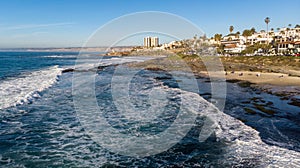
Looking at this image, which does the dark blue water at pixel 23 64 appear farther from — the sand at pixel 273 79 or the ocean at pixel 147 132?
the sand at pixel 273 79

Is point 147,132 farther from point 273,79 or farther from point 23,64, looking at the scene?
point 23,64

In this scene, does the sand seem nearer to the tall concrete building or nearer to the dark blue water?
the dark blue water

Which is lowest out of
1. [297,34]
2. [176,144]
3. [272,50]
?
[176,144]

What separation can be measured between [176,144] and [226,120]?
3.83 m

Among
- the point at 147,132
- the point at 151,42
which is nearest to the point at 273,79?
the point at 147,132

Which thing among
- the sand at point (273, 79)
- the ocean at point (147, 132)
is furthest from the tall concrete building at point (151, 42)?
the ocean at point (147, 132)

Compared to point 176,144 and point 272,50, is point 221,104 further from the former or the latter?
point 272,50

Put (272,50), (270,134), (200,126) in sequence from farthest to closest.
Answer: (272,50)
(200,126)
(270,134)

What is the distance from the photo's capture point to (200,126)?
10.8m

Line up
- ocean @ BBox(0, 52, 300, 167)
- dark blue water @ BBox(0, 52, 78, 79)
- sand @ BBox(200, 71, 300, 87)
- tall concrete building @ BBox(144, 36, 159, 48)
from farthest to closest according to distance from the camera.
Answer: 1. tall concrete building @ BBox(144, 36, 159, 48)
2. dark blue water @ BBox(0, 52, 78, 79)
3. sand @ BBox(200, 71, 300, 87)
4. ocean @ BBox(0, 52, 300, 167)

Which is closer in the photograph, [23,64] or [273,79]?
[273,79]

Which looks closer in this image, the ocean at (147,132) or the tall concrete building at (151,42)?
the ocean at (147,132)

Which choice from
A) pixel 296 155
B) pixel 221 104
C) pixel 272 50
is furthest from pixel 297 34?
pixel 296 155

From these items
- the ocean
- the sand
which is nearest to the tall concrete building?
the sand
